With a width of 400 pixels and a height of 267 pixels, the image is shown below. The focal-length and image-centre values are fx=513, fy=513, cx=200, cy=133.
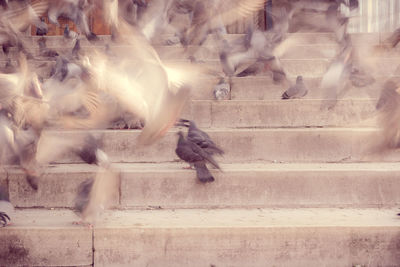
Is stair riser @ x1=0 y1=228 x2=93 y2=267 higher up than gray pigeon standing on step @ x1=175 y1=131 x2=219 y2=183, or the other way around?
gray pigeon standing on step @ x1=175 y1=131 x2=219 y2=183

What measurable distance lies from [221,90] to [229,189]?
150cm

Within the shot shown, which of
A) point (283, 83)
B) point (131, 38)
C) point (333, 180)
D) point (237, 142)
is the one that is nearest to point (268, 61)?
point (283, 83)

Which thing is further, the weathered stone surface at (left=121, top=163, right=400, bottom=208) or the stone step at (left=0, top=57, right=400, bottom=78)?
the stone step at (left=0, top=57, right=400, bottom=78)

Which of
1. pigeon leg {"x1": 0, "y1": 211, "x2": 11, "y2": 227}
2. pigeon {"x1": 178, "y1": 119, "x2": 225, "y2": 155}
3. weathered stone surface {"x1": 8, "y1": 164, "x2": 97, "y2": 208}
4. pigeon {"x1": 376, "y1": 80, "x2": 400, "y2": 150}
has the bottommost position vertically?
pigeon leg {"x1": 0, "y1": 211, "x2": 11, "y2": 227}

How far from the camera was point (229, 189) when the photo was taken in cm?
358

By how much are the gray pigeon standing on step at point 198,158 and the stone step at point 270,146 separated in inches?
17.0

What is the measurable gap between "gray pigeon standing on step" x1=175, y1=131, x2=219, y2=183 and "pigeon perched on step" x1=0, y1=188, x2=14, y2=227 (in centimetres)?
119

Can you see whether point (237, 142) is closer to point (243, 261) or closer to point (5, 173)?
point (243, 261)

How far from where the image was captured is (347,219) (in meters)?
3.14

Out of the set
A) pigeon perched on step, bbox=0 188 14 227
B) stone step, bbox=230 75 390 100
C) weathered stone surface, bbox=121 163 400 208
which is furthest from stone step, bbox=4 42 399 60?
pigeon perched on step, bbox=0 188 14 227

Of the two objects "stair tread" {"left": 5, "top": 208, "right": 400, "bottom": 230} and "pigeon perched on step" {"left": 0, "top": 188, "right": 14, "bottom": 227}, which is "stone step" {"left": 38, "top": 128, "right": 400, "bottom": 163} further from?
"pigeon perched on step" {"left": 0, "top": 188, "right": 14, "bottom": 227}

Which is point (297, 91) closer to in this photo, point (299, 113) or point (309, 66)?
point (299, 113)

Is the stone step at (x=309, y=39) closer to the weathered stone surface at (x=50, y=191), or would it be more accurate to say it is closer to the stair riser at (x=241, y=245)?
the weathered stone surface at (x=50, y=191)

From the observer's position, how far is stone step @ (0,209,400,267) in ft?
9.57
